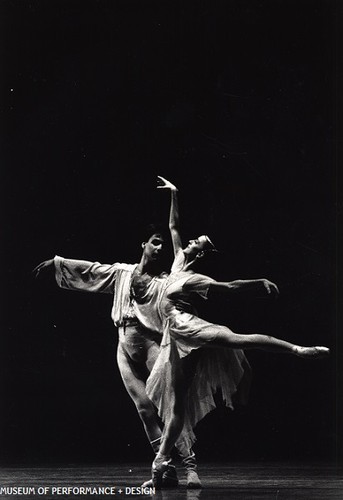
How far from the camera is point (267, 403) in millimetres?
8148

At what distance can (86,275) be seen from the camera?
6.95 meters

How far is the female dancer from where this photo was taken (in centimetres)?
620

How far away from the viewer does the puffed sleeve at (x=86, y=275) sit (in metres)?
6.92

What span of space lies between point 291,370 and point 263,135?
166 cm

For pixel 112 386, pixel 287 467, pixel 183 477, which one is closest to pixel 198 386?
pixel 183 477

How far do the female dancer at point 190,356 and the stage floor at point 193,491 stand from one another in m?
0.31

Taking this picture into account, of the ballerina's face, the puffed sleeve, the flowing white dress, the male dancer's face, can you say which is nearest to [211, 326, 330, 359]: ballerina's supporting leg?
the flowing white dress

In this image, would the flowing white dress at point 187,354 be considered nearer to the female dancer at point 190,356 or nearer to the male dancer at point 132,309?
the female dancer at point 190,356

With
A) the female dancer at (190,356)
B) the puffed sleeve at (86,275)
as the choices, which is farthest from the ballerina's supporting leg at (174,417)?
the puffed sleeve at (86,275)

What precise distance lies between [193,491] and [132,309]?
1155mm

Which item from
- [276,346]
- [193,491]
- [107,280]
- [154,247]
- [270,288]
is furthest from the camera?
[107,280]

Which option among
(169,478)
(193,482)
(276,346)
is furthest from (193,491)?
(276,346)

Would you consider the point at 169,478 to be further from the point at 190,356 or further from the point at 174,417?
the point at 190,356

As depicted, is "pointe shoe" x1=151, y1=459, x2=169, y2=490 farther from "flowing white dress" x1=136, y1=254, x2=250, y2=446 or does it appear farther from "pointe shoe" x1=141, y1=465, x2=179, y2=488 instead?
"flowing white dress" x1=136, y1=254, x2=250, y2=446
